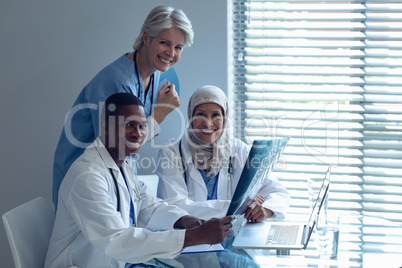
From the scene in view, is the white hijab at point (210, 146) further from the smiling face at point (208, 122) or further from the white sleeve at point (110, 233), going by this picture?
the white sleeve at point (110, 233)

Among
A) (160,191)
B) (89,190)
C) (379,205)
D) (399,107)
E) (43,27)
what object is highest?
(43,27)

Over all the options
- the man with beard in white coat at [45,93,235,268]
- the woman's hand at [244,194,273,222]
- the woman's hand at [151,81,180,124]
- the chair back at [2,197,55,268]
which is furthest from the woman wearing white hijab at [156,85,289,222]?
the chair back at [2,197,55,268]

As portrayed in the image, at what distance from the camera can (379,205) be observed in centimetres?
295

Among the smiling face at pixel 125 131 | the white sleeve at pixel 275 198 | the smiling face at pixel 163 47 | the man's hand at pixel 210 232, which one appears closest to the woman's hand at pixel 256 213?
the white sleeve at pixel 275 198

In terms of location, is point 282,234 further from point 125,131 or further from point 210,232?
point 125,131

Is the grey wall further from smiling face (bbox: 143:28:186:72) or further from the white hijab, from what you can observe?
smiling face (bbox: 143:28:186:72)

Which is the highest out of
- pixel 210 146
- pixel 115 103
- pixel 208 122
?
pixel 115 103

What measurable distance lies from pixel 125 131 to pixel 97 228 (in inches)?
15.4

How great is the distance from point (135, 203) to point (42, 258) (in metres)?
0.43

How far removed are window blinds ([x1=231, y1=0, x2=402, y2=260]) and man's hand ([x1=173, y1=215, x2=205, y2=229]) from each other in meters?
1.13

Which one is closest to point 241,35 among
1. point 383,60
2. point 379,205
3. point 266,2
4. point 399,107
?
point 266,2

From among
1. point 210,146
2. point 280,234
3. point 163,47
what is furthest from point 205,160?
point 280,234

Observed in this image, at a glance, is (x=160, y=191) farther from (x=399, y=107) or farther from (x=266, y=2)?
(x=399, y=107)

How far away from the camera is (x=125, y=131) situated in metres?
1.84
